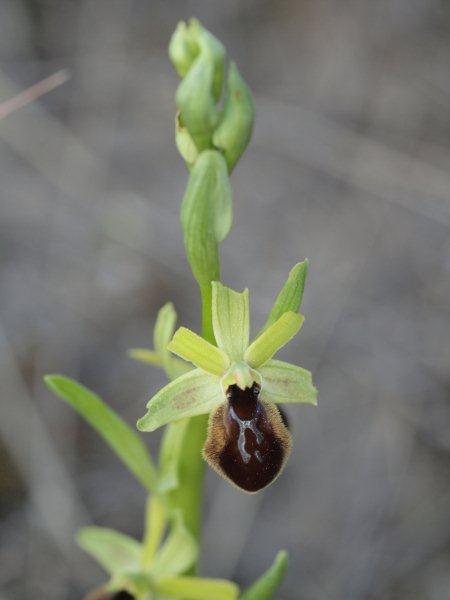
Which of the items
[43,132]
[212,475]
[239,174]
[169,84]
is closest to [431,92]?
[239,174]

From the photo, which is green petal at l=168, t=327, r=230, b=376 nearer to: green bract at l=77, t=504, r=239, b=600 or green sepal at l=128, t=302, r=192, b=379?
green sepal at l=128, t=302, r=192, b=379

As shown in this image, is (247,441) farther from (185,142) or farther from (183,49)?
(183,49)

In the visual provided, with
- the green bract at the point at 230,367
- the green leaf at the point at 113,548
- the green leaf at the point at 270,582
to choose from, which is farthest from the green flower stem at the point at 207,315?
the green leaf at the point at 113,548

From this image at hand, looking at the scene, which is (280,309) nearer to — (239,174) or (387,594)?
(387,594)

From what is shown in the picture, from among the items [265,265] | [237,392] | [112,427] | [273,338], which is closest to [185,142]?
[273,338]

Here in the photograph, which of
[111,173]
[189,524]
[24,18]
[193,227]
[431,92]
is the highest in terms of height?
[431,92]

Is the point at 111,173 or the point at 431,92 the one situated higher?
the point at 431,92
